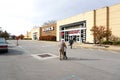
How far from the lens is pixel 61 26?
65000 millimetres

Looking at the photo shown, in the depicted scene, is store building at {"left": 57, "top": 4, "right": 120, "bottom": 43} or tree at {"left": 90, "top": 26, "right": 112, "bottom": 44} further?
store building at {"left": 57, "top": 4, "right": 120, "bottom": 43}

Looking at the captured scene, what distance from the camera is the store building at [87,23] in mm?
37875

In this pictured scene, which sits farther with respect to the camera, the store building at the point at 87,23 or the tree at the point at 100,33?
the store building at the point at 87,23

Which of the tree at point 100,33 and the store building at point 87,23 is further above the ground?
the store building at point 87,23

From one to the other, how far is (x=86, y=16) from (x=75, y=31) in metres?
7.93

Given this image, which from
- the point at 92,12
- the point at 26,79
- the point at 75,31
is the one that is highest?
the point at 92,12

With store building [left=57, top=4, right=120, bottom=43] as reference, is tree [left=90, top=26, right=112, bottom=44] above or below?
below

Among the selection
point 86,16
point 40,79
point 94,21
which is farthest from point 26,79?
point 86,16

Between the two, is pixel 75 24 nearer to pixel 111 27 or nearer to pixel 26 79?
pixel 111 27

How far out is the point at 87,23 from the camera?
155 ft

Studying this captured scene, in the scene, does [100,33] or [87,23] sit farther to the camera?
[87,23]

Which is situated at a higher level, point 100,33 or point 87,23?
point 87,23

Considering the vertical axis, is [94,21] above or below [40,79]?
above

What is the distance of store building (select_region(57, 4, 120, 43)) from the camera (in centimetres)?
3788
